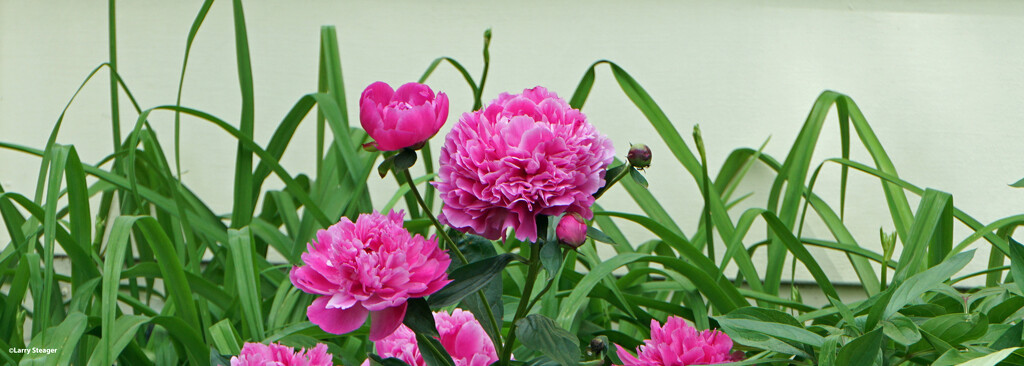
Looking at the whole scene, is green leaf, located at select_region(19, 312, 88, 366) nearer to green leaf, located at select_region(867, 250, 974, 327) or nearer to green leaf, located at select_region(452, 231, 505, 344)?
green leaf, located at select_region(452, 231, 505, 344)

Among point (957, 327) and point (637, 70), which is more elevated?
point (637, 70)

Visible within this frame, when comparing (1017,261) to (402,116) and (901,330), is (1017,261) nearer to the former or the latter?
(901,330)

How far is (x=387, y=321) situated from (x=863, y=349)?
246mm

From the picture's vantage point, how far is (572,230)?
0.35 meters

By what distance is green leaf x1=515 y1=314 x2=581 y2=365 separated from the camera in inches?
13.8

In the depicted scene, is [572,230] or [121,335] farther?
[121,335]

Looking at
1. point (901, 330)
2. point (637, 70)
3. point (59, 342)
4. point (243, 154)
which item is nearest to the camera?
point (901, 330)

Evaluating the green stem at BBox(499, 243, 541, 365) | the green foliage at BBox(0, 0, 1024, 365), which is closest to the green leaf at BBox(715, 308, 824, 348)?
the green foliage at BBox(0, 0, 1024, 365)

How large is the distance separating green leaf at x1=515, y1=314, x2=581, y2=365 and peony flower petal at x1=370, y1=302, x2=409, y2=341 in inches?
2.1

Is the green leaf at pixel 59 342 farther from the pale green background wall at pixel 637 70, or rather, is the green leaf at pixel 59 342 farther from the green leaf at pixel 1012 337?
the green leaf at pixel 1012 337

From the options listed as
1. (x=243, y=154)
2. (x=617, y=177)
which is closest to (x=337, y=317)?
(x=617, y=177)

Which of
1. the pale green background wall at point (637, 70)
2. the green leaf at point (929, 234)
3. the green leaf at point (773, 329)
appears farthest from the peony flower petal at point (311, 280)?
the pale green background wall at point (637, 70)

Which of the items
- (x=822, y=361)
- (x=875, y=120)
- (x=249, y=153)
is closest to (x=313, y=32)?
(x=249, y=153)

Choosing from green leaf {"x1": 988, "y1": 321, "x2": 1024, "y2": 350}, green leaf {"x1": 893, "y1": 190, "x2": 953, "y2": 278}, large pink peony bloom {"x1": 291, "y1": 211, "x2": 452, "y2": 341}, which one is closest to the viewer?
large pink peony bloom {"x1": 291, "y1": 211, "x2": 452, "y2": 341}
